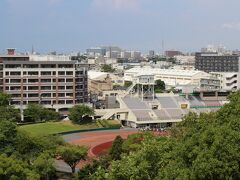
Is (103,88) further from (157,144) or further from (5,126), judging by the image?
(157,144)

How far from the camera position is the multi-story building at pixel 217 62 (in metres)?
113

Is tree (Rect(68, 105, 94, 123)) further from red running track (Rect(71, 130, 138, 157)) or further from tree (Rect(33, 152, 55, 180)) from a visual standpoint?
tree (Rect(33, 152, 55, 180))

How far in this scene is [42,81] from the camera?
6266 cm

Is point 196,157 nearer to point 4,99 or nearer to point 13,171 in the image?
point 13,171

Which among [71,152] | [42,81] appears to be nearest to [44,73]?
[42,81]

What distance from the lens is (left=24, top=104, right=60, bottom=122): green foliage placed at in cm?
5872

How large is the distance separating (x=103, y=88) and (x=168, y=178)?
76732 mm

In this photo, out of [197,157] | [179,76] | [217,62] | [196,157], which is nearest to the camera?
[197,157]

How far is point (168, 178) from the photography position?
58.7ft

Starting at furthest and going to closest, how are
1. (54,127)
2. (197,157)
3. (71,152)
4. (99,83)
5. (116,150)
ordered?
(99,83) < (54,127) < (116,150) < (71,152) < (197,157)

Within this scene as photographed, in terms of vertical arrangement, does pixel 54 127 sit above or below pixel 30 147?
below

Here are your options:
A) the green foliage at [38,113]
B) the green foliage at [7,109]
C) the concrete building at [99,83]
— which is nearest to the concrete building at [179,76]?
the concrete building at [99,83]

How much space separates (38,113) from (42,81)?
5585mm

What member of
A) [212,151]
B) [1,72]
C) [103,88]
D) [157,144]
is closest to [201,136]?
[212,151]
